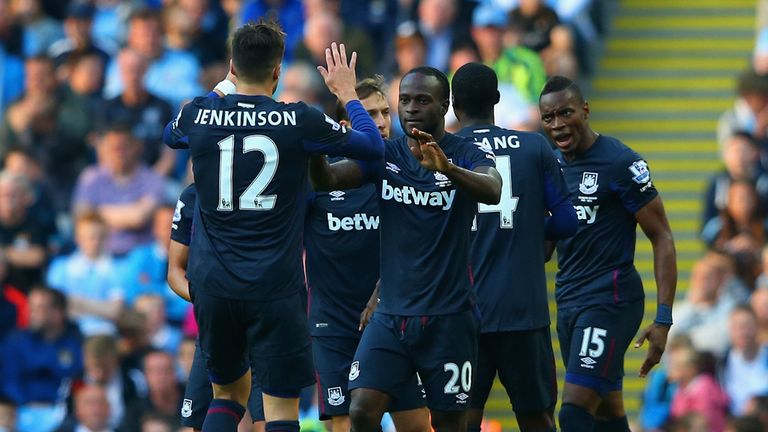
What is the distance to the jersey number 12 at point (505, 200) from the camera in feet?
32.5

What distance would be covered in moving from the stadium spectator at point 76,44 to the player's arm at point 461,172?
10.4 m

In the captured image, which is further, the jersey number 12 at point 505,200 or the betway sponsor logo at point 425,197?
the jersey number 12 at point 505,200

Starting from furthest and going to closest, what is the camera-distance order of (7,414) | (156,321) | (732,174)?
(732,174)
(156,321)
(7,414)

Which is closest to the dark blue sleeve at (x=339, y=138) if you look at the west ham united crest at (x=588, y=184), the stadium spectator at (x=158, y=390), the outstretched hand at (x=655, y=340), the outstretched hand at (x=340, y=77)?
the outstretched hand at (x=340, y=77)

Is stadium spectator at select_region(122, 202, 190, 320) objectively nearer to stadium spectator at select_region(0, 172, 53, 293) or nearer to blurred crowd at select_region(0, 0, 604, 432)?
blurred crowd at select_region(0, 0, 604, 432)

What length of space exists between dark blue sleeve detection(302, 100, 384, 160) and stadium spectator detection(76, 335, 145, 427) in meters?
6.38

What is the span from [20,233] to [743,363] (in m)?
7.00

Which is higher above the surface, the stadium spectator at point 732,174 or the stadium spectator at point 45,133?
the stadium spectator at point 45,133

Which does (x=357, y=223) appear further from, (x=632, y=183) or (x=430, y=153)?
(x=430, y=153)

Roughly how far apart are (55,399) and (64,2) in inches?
247

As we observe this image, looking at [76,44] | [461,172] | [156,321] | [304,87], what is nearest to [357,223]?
[461,172]

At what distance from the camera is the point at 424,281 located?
30.5 ft

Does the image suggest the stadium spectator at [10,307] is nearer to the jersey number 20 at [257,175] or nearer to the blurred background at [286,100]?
the blurred background at [286,100]

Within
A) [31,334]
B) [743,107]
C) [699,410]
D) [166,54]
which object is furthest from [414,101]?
[166,54]
